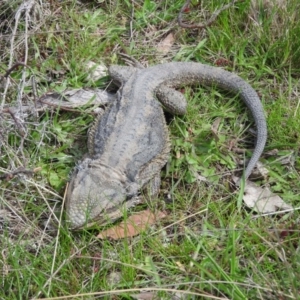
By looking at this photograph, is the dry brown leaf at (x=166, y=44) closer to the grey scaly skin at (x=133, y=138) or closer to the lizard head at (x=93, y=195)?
the grey scaly skin at (x=133, y=138)

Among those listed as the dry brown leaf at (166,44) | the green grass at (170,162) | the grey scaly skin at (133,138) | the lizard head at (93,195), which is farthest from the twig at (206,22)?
the lizard head at (93,195)

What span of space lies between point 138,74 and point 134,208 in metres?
1.22

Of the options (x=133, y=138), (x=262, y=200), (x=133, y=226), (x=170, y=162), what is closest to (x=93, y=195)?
(x=133, y=226)

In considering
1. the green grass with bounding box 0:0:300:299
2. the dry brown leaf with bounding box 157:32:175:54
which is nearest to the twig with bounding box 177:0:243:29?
the green grass with bounding box 0:0:300:299

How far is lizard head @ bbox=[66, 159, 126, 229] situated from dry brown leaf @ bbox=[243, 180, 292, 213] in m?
0.90

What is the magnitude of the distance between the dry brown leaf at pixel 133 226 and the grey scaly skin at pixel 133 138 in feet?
0.29

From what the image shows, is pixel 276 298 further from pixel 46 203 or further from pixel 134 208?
pixel 46 203

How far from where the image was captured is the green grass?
3.68 m

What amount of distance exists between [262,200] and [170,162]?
75cm

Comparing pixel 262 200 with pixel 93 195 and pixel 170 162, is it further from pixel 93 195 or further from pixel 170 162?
pixel 93 195

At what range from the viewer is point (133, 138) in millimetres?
4535

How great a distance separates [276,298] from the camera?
10.8 feet

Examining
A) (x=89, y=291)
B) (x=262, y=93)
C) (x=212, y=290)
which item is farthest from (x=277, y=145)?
(x=89, y=291)

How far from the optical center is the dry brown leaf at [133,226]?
4.05 meters
